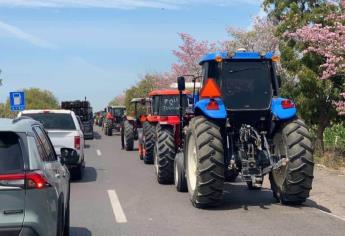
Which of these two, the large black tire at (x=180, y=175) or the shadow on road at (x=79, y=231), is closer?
the shadow on road at (x=79, y=231)

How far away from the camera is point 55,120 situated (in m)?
15.1

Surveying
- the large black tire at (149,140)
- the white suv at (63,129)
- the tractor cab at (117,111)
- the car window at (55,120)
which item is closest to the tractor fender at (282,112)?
the white suv at (63,129)

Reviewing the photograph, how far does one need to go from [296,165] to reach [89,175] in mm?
7484

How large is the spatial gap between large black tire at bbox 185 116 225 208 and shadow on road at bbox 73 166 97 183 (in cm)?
528

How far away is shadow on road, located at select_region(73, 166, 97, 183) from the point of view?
14.9m

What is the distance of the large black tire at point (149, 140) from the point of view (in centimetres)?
1831

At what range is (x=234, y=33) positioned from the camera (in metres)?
34.5

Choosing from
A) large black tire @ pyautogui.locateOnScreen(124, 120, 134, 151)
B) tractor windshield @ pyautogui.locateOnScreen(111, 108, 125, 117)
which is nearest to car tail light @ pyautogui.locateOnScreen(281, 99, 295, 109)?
large black tire @ pyautogui.locateOnScreen(124, 120, 134, 151)

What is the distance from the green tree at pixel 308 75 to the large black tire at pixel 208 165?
30.2 ft

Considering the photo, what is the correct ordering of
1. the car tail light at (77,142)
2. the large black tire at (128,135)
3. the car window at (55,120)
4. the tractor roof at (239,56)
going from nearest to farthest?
the tractor roof at (239,56) → the car tail light at (77,142) → the car window at (55,120) → the large black tire at (128,135)

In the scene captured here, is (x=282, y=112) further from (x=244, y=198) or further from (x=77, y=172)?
(x=77, y=172)

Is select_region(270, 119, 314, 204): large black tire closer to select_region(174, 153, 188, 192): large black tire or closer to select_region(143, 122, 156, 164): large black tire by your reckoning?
select_region(174, 153, 188, 192): large black tire

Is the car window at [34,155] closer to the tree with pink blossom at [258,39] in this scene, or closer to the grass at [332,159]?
the grass at [332,159]

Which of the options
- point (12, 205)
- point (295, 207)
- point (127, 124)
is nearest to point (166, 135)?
point (295, 207)
